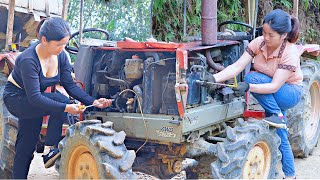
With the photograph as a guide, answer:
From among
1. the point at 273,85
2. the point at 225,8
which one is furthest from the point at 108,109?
the point at 225,8

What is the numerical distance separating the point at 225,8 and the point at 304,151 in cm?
503

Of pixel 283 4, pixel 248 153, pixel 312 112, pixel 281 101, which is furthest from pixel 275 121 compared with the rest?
pixel 283 4

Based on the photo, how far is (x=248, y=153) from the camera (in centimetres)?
425

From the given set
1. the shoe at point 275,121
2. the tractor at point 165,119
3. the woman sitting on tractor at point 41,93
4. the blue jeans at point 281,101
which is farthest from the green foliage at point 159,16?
the shoe at point 275,121

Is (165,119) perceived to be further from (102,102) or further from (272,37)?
(272,37)

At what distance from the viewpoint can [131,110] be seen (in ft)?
15.1

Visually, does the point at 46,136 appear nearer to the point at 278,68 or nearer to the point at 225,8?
the point at 278,68

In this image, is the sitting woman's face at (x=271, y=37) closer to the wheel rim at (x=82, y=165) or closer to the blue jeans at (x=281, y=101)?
the blue jeans at (x=281, y=101)

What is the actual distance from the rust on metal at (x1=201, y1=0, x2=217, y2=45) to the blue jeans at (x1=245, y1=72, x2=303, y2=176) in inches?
21.6

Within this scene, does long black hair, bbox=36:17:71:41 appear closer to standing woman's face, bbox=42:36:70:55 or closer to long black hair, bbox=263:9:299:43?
standing woman's face, bbox=42:36:70:55

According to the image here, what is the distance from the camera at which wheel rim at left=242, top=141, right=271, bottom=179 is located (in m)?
4.32

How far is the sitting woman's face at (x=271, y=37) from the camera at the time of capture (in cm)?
466

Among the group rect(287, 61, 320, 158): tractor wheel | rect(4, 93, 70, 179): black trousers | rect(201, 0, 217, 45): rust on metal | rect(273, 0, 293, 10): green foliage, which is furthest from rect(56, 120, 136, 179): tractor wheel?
rect(273, 0, 293, 10): green foliage

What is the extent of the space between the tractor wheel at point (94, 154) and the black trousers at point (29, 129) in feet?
1.29
